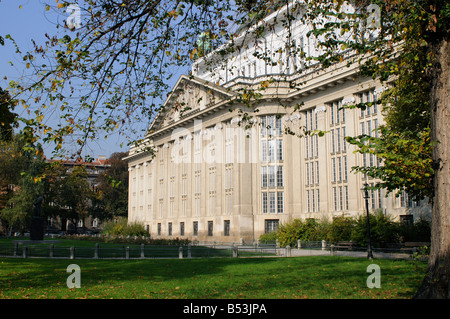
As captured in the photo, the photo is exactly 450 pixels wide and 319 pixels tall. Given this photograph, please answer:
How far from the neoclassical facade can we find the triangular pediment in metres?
0.55

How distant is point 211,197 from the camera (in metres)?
56.5

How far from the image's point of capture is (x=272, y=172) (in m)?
49.9

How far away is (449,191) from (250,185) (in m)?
42.0

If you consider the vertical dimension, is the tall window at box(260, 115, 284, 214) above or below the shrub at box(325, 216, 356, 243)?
above

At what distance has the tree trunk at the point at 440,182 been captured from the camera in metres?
8.63

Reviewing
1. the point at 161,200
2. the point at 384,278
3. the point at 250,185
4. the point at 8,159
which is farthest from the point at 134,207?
the point at 384,278

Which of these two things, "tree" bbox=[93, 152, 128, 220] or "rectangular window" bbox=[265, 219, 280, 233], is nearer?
"rectangular window" bbox=[265, 219, 280, 233]

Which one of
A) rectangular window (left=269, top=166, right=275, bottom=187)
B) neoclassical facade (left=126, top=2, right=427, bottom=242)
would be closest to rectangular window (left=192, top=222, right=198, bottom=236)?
neoclassical facade (left=126, top=2, right=427, bottom=242)

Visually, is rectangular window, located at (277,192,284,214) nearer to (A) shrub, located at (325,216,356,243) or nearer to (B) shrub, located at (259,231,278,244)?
(B) shrub, located at (259,231,278,244)

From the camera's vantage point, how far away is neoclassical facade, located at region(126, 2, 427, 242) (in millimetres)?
41469

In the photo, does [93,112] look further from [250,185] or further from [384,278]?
[250,185]

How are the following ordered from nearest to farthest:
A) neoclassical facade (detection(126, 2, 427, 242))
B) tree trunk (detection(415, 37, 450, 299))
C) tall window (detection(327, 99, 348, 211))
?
tree trunk (detection(415, 37, 450, 299))
neoclassical facade (detection(126, 2, 427, 242))
tall window (detection(327, 99, 348, 211))

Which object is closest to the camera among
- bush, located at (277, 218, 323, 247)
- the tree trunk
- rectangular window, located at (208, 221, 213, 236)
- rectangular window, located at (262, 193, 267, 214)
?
the tree trunk

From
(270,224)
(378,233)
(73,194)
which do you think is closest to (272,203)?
(270,224)
